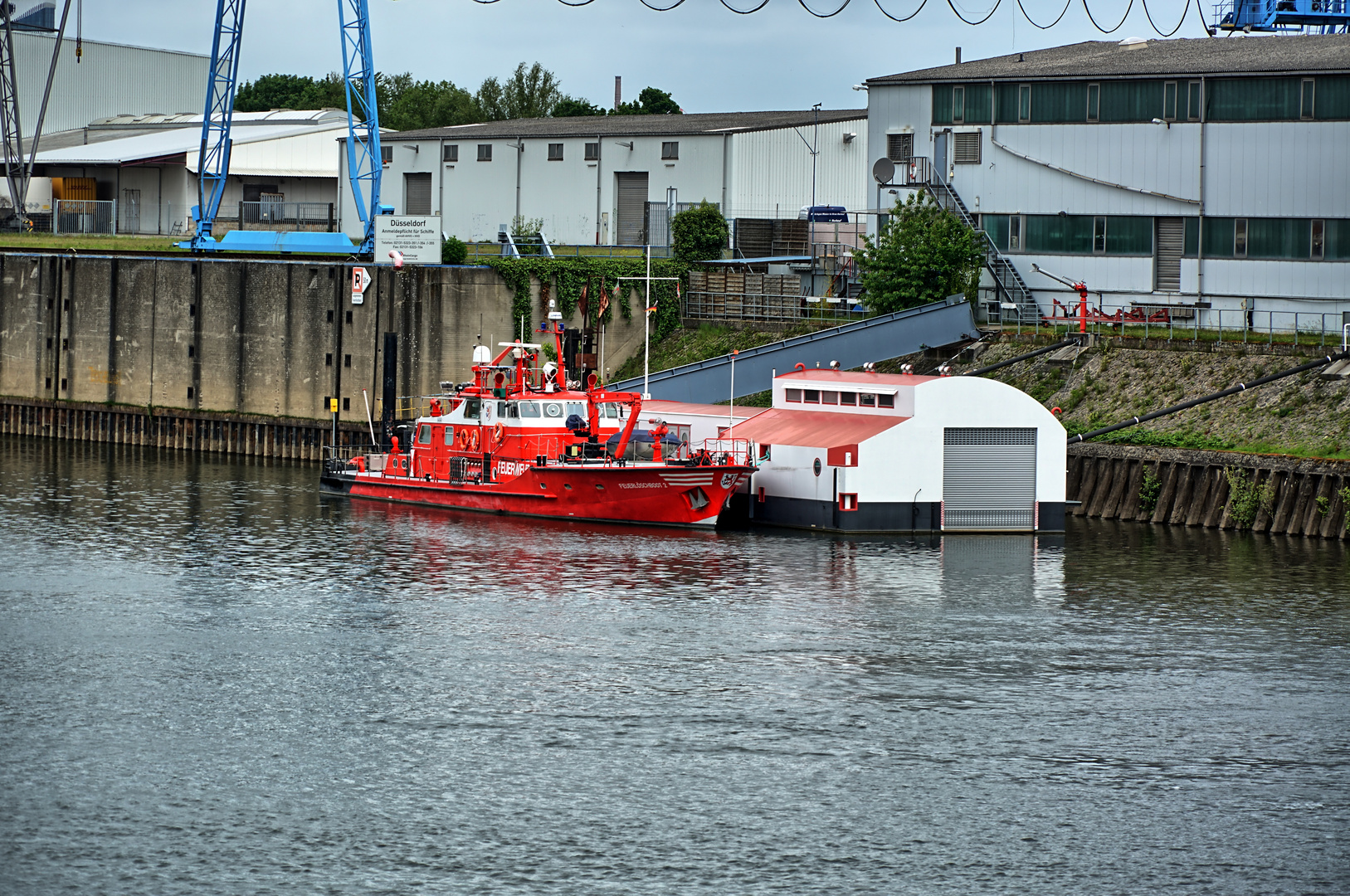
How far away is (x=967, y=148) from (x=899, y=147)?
2957 millimetres

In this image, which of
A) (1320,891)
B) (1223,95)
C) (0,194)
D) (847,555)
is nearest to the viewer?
(1320,891)

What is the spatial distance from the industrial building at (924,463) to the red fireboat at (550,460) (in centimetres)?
169

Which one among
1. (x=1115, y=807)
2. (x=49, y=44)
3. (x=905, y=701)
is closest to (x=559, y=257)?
(x=905, y=701)

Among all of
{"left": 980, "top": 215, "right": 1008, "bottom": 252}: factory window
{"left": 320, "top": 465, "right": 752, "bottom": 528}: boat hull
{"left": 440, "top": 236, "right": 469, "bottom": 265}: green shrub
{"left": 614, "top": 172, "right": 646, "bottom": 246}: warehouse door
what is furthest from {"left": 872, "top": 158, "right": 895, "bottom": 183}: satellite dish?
{"left": 320, "top": 465, "right": 752, "bottom": 528}: boat hull

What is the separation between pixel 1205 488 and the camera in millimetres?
45750

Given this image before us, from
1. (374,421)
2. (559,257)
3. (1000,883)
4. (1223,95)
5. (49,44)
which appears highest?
(49,44)

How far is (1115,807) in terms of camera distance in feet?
74.9

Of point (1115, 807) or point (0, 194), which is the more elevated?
point (0, 194)

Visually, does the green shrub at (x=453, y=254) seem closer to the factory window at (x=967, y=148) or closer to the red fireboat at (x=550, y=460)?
the red fireboat at (x=550, y=460)

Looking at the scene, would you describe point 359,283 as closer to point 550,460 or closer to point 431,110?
point 550,460

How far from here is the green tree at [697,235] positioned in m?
66.3

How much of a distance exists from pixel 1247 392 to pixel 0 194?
246 feet

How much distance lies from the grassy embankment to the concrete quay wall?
18973 millimetres

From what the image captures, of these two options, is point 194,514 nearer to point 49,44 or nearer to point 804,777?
point 804,777
